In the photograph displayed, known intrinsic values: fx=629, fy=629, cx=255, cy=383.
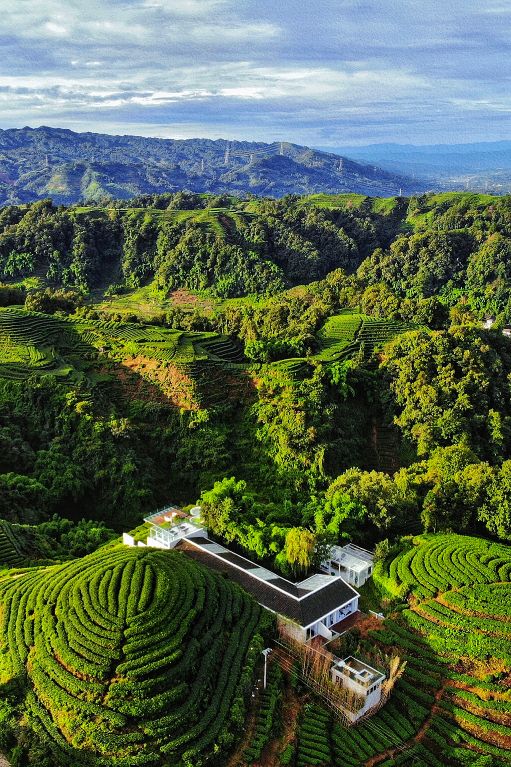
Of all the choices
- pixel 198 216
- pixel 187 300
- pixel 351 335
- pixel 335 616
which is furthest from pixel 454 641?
pixel 198 216

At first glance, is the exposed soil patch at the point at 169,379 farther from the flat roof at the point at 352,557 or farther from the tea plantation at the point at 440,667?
the tea plantation at the point at 440,667

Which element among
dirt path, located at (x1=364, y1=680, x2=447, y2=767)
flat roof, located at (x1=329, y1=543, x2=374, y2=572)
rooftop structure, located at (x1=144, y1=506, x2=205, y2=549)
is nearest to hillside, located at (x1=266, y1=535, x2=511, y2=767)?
dirt path, located at (x1=364, y1=680, x2=447, y2=767)

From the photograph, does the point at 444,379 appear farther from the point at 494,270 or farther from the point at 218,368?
the point at 494,270

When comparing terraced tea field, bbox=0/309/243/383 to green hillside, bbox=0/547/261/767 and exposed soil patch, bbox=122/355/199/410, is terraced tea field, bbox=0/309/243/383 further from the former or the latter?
→ green hillside, bbox=0/547/261/767

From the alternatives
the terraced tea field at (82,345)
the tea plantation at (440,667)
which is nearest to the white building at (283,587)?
the tea plantation at (440,667)

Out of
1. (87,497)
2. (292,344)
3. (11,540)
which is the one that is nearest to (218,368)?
(292,344)

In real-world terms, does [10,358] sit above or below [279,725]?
above

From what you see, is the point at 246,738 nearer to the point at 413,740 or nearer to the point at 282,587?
the point at 413,740
